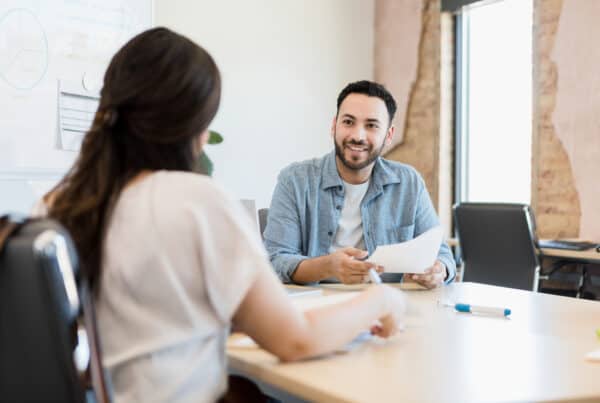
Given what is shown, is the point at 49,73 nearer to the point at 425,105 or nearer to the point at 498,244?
the point at 498,244

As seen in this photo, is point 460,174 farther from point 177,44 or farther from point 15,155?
point 177,44

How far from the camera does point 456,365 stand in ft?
3.72

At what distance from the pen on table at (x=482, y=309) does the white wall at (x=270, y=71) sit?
3.07 m

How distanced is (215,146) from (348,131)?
2.21 m

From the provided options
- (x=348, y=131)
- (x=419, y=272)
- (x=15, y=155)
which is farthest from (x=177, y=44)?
(x=15, y=155)

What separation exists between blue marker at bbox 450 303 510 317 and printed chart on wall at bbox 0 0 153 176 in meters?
2.39

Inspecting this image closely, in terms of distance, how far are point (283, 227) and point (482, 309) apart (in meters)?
0.86

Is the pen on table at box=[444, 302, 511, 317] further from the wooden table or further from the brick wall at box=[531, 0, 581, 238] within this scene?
the brick wall at box=[531, 0, 581, 238]

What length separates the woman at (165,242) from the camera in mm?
984

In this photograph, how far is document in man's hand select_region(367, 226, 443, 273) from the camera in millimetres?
1729

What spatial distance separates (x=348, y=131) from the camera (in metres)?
2.52

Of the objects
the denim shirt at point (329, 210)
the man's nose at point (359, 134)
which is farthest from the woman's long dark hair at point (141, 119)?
the man's nose at point (359, 134)

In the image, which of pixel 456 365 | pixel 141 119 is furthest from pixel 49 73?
pixel 456 365

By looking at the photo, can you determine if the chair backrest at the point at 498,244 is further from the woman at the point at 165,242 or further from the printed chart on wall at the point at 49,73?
the woman at the point at 165,242
